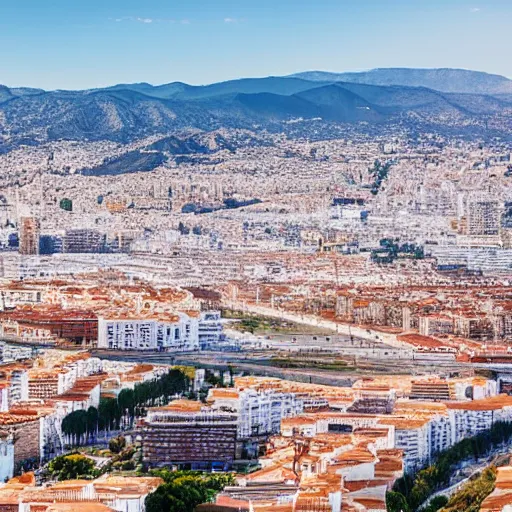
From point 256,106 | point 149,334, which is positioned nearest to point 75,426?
point 149,334

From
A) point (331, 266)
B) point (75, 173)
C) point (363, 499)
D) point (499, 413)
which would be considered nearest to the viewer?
point (363, 499)

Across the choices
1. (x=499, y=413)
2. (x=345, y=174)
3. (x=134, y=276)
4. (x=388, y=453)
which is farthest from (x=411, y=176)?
(x=388, y=453)

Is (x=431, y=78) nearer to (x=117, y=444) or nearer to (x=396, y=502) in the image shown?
(x=117, y=444)

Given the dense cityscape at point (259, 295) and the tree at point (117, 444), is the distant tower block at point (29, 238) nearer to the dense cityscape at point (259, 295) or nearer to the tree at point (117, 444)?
the dense cityscape at point (259, 295)

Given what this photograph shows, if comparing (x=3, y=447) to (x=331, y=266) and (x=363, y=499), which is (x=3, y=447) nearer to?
(x=363, y=499)

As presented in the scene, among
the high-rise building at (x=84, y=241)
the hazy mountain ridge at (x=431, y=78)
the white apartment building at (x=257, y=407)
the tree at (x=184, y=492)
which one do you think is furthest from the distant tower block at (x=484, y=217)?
the tree at (x=184, y=492)

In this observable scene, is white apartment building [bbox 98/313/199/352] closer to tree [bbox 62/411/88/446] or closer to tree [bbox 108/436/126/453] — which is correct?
tree [bbox 62/411/88/446]
